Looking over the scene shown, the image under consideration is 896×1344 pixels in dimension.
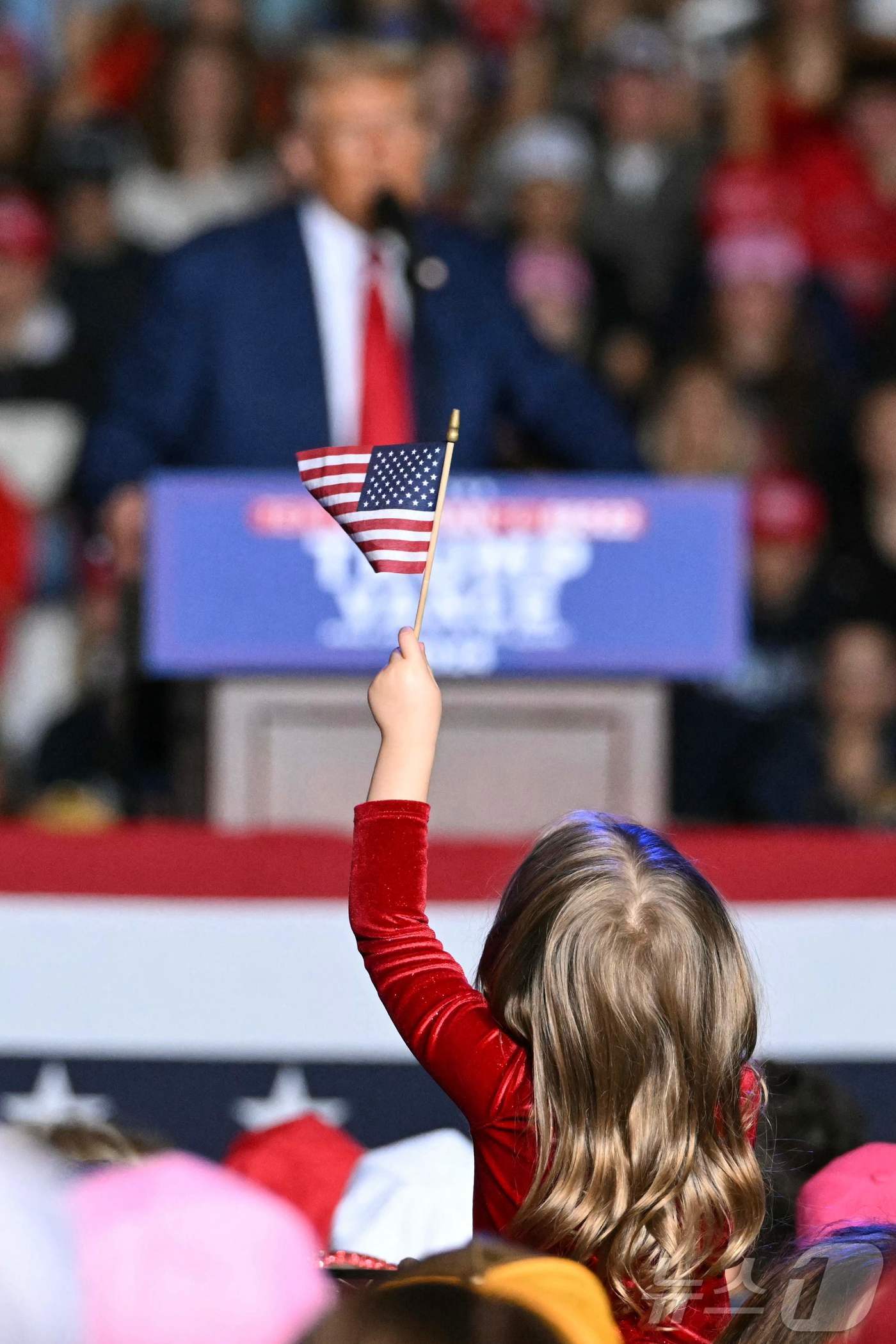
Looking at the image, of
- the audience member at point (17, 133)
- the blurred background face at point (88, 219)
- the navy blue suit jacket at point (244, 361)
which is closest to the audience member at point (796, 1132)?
the navy blue suit jacket at point (244, 361)

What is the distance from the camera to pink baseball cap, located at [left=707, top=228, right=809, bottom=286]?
6.11 m

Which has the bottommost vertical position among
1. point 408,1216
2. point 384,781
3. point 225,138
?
point 408,1216

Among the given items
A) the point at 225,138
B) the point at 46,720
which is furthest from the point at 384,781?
the point at 225,138

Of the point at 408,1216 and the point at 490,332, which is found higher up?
the point at 490,332

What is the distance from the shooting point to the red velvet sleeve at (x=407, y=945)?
174 centimetres

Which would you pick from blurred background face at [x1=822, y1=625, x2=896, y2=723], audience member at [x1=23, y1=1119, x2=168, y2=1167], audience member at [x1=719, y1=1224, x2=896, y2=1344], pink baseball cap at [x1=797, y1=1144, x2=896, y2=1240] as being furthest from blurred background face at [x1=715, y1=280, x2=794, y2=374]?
audience member at [x1=719, y1=1224, x2=896, y2=1344]

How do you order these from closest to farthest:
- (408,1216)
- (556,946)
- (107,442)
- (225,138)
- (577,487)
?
(556,946), (408,1216), (577,487), (107,442), (225,138)

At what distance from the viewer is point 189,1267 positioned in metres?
1.02

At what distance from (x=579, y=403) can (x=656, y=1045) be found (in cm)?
242

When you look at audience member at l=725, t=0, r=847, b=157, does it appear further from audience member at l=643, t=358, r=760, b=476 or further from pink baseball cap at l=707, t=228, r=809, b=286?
audience member at l=643, t=358, r=760, b=476

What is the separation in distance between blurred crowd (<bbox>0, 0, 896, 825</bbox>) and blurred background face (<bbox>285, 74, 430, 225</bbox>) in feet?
5.03

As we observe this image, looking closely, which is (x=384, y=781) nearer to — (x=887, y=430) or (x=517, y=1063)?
(x=517, y=1063)

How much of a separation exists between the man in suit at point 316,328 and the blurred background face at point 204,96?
2985mm

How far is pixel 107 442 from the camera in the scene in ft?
12.4
